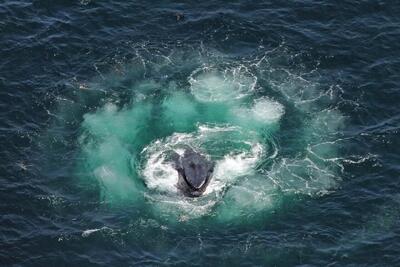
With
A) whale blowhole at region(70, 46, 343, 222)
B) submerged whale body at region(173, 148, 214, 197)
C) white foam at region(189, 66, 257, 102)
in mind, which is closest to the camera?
submerged whale body at region(173, 148, 214, 197)

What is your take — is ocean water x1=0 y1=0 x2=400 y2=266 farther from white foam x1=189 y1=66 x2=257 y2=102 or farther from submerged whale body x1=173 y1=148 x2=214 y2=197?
submerged whale body x1=173 y1=148 x2=214 y2=197

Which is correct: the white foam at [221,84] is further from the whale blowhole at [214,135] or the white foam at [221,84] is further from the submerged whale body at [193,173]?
the submerged whale body at [193,173]

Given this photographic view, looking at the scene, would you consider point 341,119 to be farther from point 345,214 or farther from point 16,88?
Result: point 16,88

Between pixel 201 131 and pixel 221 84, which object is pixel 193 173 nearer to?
pixel 201 131

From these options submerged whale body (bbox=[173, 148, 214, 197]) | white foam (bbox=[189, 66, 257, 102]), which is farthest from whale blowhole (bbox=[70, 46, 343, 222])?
submerged whale body (bbox=[173, 148, 214, 197])

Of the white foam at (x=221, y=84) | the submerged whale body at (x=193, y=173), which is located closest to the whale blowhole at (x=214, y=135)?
the white foam at (x=221, y=84)

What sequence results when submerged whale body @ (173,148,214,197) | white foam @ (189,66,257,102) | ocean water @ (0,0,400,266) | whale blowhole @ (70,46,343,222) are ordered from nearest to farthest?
ocean water @ (0,0,400,266) < submerged whale body @ (173,148,214,197) < whale blowhole @ (70,46,343,222) < white foam @ (189,66,257,102)
